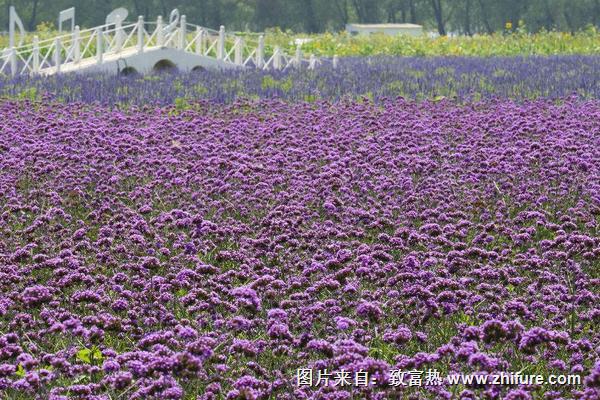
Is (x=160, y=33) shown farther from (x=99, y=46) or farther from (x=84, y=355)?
(x=84, y=355)

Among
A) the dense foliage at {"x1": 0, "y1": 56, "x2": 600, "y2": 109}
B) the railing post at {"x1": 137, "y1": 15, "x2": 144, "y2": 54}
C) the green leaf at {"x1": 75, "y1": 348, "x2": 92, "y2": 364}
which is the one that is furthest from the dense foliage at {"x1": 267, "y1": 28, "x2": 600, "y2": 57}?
the green leaf at {"x1": 75, "y1": 348, "x2": 92, "y2": 364}

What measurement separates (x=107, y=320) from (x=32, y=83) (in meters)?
16.1

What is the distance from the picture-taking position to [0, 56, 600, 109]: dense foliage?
17.7 meters

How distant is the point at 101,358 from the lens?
5305mm

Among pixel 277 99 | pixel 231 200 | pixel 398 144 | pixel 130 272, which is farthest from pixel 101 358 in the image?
pixel 277 99

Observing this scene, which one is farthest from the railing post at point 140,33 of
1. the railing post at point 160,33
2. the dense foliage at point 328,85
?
the dense foliage at point 328,85

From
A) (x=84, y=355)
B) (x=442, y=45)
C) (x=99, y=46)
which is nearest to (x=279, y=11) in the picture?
(x=442, y=45)

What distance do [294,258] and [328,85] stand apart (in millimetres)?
13225

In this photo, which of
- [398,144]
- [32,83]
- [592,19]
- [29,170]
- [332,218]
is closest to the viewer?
[332,218]

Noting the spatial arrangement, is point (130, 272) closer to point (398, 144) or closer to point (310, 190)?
point (310, 190)

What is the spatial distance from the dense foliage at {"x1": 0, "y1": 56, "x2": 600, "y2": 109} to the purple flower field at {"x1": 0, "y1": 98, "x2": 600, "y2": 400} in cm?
459

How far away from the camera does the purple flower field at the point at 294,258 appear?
461 centimetres

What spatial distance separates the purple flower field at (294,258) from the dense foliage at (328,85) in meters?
4.59

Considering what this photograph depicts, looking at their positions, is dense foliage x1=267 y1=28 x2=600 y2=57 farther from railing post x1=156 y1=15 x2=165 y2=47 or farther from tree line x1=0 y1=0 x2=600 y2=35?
tree line x1=0 y1=0 x2=600 y2=35
